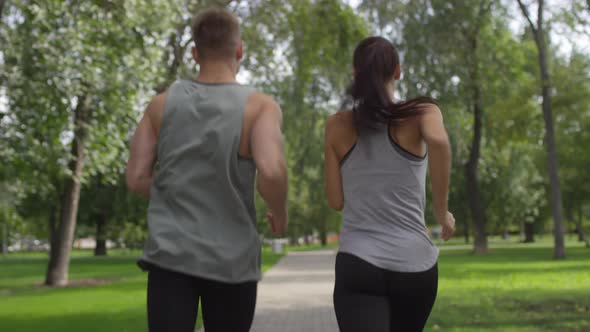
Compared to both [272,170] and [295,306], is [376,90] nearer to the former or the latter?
[272,170]

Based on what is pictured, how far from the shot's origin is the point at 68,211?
2009 cm

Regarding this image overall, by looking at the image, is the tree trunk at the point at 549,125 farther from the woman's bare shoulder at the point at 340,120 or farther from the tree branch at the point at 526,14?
the woman's bare shoulder at the point at 340,120

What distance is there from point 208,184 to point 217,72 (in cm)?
45

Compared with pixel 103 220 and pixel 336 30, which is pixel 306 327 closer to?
pixel 336 30

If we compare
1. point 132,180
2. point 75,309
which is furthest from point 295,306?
point 132,180

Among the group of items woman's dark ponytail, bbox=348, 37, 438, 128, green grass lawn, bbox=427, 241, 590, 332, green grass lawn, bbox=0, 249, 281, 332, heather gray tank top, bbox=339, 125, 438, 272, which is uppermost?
woman's dark ponytail, bbox=348, 37, 438, 128

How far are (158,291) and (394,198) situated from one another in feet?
3.10

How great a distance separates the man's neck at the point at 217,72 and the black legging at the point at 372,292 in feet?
2.64

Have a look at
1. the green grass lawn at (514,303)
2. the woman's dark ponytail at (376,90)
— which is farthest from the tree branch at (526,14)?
the woman's dark ponytail at (376,90)

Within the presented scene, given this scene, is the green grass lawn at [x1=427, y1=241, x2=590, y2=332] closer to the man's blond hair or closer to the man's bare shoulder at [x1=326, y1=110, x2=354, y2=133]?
the man's bare shoulder at [x1=326, y1=110, x2=354, y2=133]

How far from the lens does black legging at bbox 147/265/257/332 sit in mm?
2656

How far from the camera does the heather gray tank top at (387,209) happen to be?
2.95 metres

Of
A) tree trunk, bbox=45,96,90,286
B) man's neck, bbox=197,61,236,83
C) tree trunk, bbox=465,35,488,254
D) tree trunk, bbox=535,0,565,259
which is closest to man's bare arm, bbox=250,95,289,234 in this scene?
man's neck, bbox=197,61,236,83

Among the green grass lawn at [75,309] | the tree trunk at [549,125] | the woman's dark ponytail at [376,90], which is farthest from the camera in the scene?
the tree trunk at [549,125]
